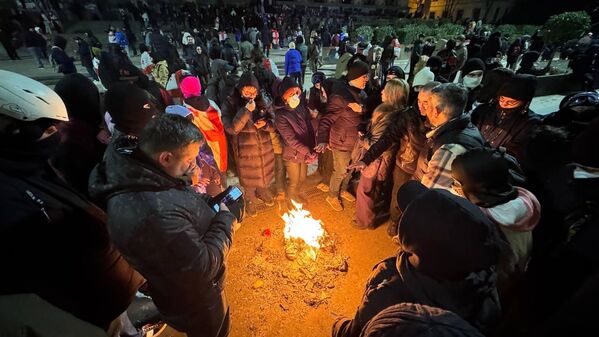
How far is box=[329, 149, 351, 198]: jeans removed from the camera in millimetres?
Answer: 4891

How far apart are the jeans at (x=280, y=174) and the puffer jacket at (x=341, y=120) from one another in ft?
2.80

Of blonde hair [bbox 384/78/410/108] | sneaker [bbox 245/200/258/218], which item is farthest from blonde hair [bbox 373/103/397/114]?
sneaker [bbox 245/200/258/218]

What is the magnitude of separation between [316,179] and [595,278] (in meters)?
4.82

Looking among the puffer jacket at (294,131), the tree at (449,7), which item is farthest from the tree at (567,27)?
the tree at (449,7)

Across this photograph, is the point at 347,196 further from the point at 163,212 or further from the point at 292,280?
the point at 163,212

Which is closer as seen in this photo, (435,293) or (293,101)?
(435,293)

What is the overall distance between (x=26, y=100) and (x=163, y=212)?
46.4 inches

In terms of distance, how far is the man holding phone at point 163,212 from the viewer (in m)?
1.72

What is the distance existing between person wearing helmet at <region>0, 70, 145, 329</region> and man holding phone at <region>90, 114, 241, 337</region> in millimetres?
297

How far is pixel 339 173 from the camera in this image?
5113 mm

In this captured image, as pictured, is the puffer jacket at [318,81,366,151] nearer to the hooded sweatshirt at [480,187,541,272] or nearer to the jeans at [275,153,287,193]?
the jeans at [275,153,287,193]

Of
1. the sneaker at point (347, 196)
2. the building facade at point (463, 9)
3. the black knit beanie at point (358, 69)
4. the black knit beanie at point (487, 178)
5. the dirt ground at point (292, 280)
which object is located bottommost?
the dirt ground at point (292, 280)

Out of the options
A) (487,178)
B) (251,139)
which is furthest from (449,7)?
(487,178)

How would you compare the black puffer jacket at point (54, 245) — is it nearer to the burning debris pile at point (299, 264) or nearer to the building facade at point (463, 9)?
the burning debris pile at point (299, 264)
